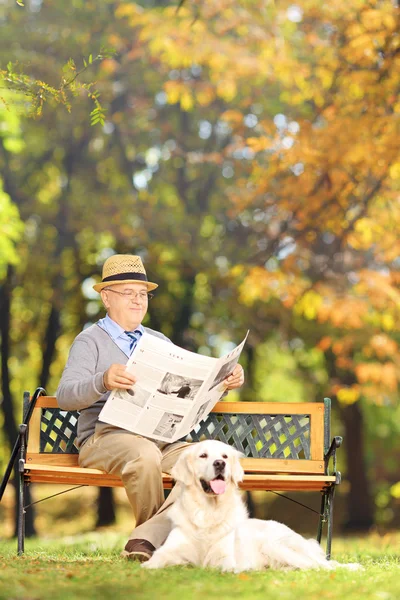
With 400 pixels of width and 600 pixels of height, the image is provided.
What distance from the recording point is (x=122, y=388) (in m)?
3.97

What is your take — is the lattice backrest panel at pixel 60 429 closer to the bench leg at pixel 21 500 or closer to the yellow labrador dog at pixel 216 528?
the bench leg at pixel 21 500

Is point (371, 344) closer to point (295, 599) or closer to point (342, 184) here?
point (342, 184)

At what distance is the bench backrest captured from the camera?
461cm

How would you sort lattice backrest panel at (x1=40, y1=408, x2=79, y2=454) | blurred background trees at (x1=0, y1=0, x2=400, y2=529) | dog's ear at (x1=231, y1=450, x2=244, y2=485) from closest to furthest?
dog's ear at (x1=231, y1=450, x2=244, y2=485) < lattice backrest panel at (x1=40, y1=408, x2=79, y2=454) < blurred background trees at (x1=0, y1=0, x2=400, y2=529)

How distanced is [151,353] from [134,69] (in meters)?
7.50

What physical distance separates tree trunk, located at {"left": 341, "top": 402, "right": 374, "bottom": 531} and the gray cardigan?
385 inches

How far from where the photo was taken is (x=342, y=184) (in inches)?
348

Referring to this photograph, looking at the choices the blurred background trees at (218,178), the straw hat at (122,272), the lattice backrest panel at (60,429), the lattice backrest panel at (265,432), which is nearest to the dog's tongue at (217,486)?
the lattice backrest panel at (265,432)

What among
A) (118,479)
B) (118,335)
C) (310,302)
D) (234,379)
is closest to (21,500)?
(118,479)

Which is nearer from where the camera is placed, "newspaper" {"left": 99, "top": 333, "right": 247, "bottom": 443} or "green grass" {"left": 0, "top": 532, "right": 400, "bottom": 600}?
"green grass" {"left": 0, "top": 532, "right": 400, "bottom": 600}

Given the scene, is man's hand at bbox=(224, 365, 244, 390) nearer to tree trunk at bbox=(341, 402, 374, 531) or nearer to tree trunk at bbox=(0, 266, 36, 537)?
tree trunk at bbox=(0, 266, 36, 537)

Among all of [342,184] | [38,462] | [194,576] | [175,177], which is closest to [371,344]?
[342,184]

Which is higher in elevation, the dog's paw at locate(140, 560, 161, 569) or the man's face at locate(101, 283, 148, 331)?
the man's face at locate(101, 283, 148, 331)

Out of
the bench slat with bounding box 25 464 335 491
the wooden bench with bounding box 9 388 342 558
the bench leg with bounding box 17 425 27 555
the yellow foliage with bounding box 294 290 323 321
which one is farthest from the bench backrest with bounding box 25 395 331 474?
the yellow foliage with bounding box 294 290 323 321
